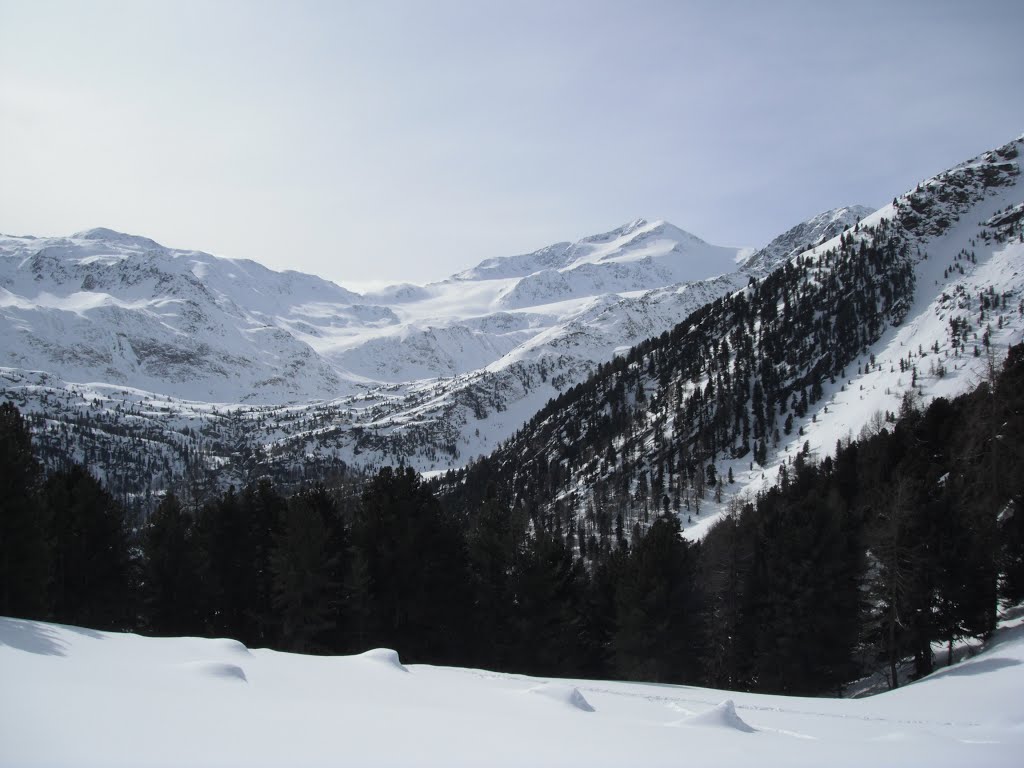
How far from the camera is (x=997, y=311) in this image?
598 ft

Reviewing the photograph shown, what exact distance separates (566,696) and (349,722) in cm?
571

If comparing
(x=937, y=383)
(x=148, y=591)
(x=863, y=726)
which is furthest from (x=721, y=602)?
(x=937, y=383)

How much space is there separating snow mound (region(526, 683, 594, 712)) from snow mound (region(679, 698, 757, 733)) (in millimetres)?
2067

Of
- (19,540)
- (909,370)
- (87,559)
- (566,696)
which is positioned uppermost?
(909,370)

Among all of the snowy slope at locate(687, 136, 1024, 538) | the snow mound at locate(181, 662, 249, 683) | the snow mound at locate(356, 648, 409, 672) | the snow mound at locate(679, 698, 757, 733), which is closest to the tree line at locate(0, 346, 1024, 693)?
the snow mound at locate(356, 648, 409, 672)

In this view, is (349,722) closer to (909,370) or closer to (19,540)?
Answer: (19,540)

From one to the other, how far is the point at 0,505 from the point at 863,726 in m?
31.8

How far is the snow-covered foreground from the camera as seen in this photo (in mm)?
7844

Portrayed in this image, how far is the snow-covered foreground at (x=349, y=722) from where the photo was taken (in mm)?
7844

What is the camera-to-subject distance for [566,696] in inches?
540

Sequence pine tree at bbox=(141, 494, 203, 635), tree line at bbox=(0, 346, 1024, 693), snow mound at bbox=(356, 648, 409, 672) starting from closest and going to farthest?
snow mound at bbox=(356, 648, 409, 672)
tree line at bbox=(0, 346, 1024, 693)
pine tree at bbox=(141, 494, 203, 635)

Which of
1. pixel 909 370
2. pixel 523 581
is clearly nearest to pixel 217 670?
pixel 523 581

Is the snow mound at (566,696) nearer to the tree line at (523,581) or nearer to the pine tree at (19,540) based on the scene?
the tree line at (523,581)

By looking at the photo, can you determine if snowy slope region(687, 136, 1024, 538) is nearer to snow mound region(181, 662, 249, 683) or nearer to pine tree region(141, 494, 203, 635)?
pine tree region(141, 494, 203, 635)
